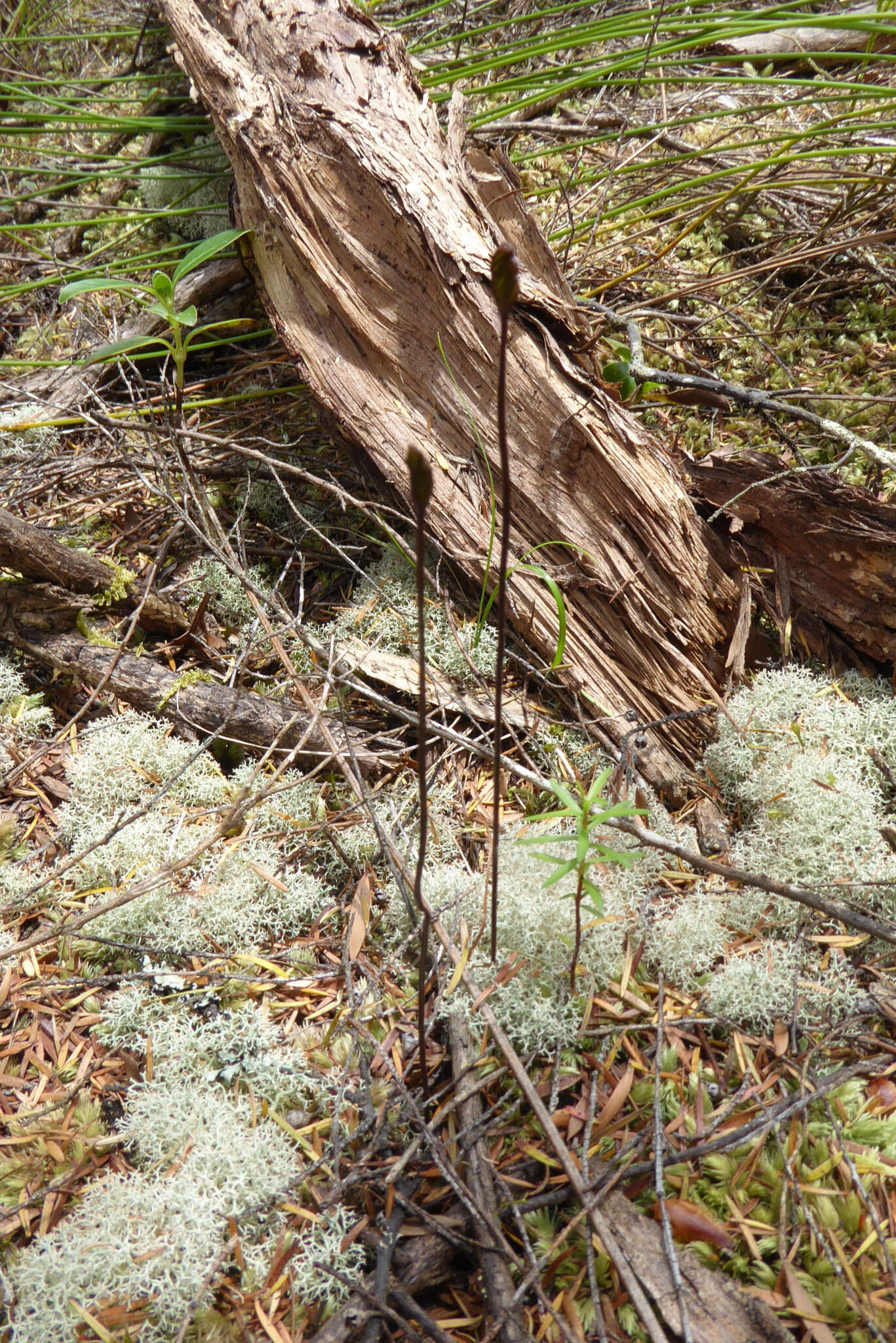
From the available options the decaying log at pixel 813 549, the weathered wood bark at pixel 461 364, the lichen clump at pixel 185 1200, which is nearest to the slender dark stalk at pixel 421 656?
the lichen clump at pixel 185 1200

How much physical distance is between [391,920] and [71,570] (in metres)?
1.67

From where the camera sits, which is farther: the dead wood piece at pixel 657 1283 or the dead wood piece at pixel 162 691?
the dead wood piece at pixel 162 691

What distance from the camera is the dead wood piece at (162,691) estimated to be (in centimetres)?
246

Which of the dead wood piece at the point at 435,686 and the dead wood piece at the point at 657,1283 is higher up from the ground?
the dead wood piece at the point at 435,686

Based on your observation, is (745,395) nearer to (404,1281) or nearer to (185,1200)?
(404,1281)

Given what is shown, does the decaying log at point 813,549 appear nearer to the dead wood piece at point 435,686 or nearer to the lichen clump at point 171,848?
the dead wood piece at point 435,686

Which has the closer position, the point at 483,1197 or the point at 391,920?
the point at 483,1197

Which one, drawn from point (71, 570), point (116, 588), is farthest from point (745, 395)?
point (71, 570)

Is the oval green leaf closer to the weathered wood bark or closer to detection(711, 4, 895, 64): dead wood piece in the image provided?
the weathered wood bark

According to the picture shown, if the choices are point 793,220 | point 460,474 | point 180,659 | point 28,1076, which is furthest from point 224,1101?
point 793,220

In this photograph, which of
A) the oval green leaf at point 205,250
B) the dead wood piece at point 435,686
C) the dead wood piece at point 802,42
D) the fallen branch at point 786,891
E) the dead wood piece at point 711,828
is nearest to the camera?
the fallen branch at point 786,891

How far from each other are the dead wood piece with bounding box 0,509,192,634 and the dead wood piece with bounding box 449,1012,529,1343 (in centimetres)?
177

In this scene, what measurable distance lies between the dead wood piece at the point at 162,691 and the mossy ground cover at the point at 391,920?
3.5 inches

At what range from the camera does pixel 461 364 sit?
8.55 ft
